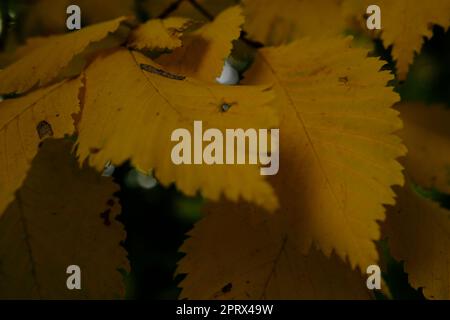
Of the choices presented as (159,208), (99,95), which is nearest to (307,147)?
(99,95)

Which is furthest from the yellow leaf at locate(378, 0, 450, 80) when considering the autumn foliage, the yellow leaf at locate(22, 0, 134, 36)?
the yellow leaf at locate(22, 0, 134, 36)

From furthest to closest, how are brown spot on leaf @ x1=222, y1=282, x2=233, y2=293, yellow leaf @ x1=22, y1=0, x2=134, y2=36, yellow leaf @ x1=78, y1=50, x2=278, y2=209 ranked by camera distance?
yellow leaf @ x1=22, y1=0, x2=134, y2=36 < brown spot on leaf @ x1=222, y1=282, x2=233, y2=293 < yellow leaf @ x1=78, y1=50, x2=278, y2=209

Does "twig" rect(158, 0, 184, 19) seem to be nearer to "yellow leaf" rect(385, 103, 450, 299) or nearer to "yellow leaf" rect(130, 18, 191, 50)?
"yellow leaf" rect(130, 18, 191, 50)

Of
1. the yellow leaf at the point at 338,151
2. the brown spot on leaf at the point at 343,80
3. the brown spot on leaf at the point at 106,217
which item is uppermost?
the brown spot on leaf at the point at 343,80

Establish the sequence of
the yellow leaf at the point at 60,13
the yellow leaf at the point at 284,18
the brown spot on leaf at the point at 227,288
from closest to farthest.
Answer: the brown spot on leaf at the point at 227,288, the yellow leaf at the point at 284,18, the yellow leaf at the point at 60,13

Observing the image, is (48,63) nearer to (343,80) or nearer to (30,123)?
(30,123)

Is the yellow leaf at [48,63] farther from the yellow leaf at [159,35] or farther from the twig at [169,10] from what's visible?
the twig at [169,10]

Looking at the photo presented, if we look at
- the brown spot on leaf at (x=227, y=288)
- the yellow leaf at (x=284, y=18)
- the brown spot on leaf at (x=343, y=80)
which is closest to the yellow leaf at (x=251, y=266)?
the brown spot on leaf at (x=227, y=288)
